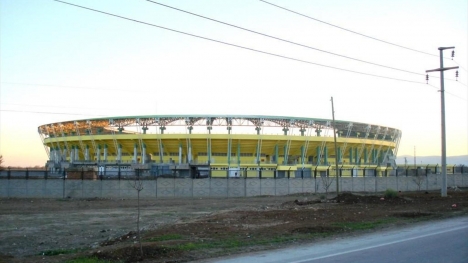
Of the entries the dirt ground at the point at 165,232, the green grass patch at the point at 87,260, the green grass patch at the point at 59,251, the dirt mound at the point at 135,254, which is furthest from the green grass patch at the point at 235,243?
the green grass patch at the point at 59,251

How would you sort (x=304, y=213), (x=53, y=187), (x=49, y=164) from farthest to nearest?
(x=49, y=164)
(x=53, y=187)
(x=304, y=213)

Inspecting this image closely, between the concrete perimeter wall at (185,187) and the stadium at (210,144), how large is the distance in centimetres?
1854

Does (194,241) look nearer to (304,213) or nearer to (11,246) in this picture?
(11,246)

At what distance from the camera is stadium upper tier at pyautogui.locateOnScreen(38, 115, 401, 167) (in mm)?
74062

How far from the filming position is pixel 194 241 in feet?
46.1

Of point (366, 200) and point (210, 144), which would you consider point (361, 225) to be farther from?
point (210, 144)

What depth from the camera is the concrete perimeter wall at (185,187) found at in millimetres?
39500

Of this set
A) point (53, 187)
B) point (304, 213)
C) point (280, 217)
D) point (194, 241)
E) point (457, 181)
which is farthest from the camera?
point (457, 181)

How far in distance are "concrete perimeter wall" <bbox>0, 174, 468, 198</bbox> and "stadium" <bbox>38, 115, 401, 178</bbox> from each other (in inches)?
Result: 730

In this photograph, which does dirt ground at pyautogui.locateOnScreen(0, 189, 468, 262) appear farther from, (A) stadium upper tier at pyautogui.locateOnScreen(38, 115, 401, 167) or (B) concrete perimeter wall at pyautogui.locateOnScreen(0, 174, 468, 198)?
(A) stadium upper tier at pyautogui.locateOnScreen(38, 115, 401, 167)

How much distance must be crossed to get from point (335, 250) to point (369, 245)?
135 centimetres

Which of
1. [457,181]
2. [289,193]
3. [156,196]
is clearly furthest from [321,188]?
[457,181]

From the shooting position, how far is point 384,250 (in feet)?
38.4

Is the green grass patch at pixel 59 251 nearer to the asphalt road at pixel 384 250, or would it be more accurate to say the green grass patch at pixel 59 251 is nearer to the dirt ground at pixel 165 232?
the dirt ground at pixel 165 232
